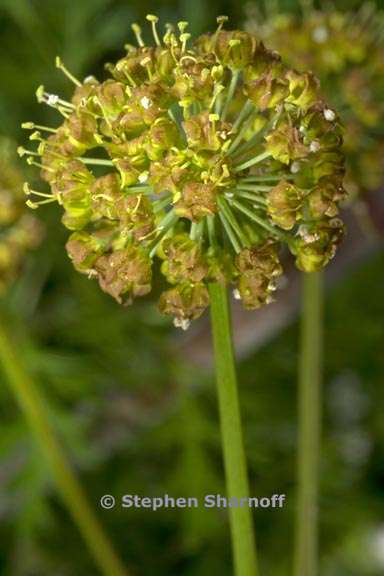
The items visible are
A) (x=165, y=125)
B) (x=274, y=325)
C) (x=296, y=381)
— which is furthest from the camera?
(x=296, y=381)

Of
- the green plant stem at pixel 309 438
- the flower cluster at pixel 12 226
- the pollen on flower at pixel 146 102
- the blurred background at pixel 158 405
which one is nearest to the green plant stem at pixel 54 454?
the flower cluster at pixel 12 226

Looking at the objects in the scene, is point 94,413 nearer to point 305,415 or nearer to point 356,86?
point 305,415

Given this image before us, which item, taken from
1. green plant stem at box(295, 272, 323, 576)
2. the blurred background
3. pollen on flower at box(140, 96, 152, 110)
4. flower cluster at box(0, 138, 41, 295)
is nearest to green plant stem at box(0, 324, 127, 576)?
flower cluster at box(0, 138, 41, 295)

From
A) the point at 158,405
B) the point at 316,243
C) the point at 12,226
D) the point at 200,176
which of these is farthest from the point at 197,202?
the point at 158,405

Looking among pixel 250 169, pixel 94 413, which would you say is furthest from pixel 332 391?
pixel 250 169

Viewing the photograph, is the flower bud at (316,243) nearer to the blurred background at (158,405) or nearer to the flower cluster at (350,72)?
the flower cluster at (350,72)
